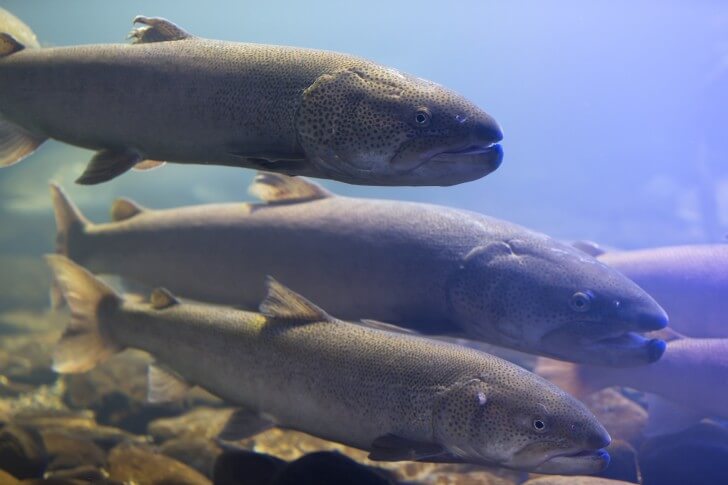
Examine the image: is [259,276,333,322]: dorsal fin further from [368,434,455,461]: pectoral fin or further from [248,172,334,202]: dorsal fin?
[248,172,334,202]: dorsal fin

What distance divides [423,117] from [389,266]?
1.44m

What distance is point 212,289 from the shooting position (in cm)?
413

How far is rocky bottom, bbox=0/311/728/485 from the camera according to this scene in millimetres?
2973

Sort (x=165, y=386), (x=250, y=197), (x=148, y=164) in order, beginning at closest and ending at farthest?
(x=148, y=164) → (x=165, y=386) → (x=250, y=197)

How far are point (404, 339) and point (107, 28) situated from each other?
30.4m

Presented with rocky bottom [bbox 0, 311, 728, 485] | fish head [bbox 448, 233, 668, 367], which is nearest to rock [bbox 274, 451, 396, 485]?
rocky bottom [bbox 0, 311, 728, 485]

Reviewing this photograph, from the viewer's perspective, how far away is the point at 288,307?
3.01 metres

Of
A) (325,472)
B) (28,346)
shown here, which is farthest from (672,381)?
(28,346)

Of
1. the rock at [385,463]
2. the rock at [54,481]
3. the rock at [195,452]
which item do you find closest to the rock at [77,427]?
the rock at [195,452]

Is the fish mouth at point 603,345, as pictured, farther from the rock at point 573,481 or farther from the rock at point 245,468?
the rock at point 245,468

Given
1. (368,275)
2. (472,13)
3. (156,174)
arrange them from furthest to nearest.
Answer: (472,13) < (156,174) < (368,275)

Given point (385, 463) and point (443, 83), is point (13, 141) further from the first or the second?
point (443, 83)

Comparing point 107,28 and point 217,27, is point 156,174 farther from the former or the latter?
point 217,27

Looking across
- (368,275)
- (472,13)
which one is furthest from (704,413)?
(472,13)
